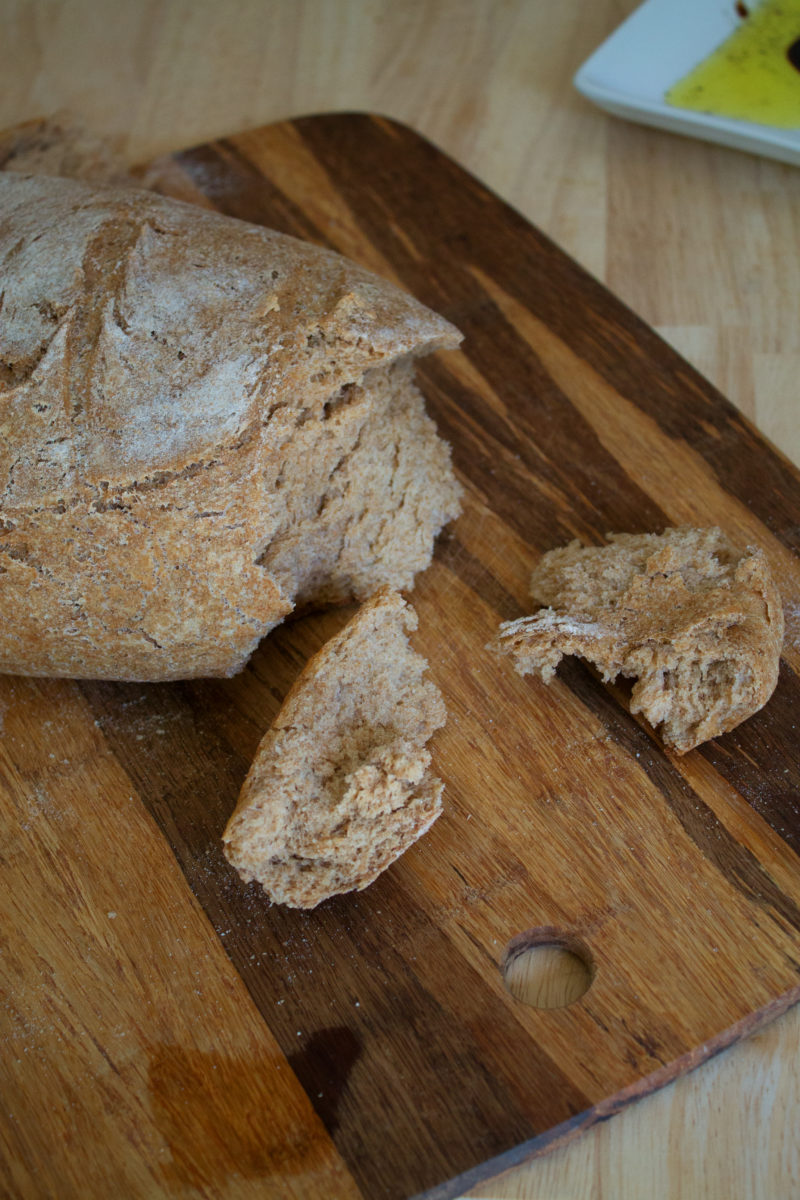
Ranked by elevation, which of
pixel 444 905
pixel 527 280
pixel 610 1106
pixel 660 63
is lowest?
pixel 444 905

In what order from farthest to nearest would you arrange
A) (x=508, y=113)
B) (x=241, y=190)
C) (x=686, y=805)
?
(x=508, y=113)
(x=241, y=190)
(x=686, y=805)

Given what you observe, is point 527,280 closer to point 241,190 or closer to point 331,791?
point 241,190

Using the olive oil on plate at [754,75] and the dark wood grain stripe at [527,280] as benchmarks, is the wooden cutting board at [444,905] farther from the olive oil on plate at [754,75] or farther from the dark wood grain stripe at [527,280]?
the olive oil on plate at [754,75]

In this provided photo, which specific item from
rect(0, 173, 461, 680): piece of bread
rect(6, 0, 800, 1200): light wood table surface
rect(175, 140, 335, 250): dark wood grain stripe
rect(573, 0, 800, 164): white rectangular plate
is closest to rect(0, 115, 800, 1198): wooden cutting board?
rect(0, 173, 461, 680): piece of bread

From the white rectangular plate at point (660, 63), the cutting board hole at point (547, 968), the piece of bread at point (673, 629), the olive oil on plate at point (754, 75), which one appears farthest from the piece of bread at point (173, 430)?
the olive oil on plate at point (754, 75)

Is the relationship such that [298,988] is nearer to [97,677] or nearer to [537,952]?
[537,952]

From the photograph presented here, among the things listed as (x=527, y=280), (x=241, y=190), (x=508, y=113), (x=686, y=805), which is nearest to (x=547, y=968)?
(x=686, y=805)
